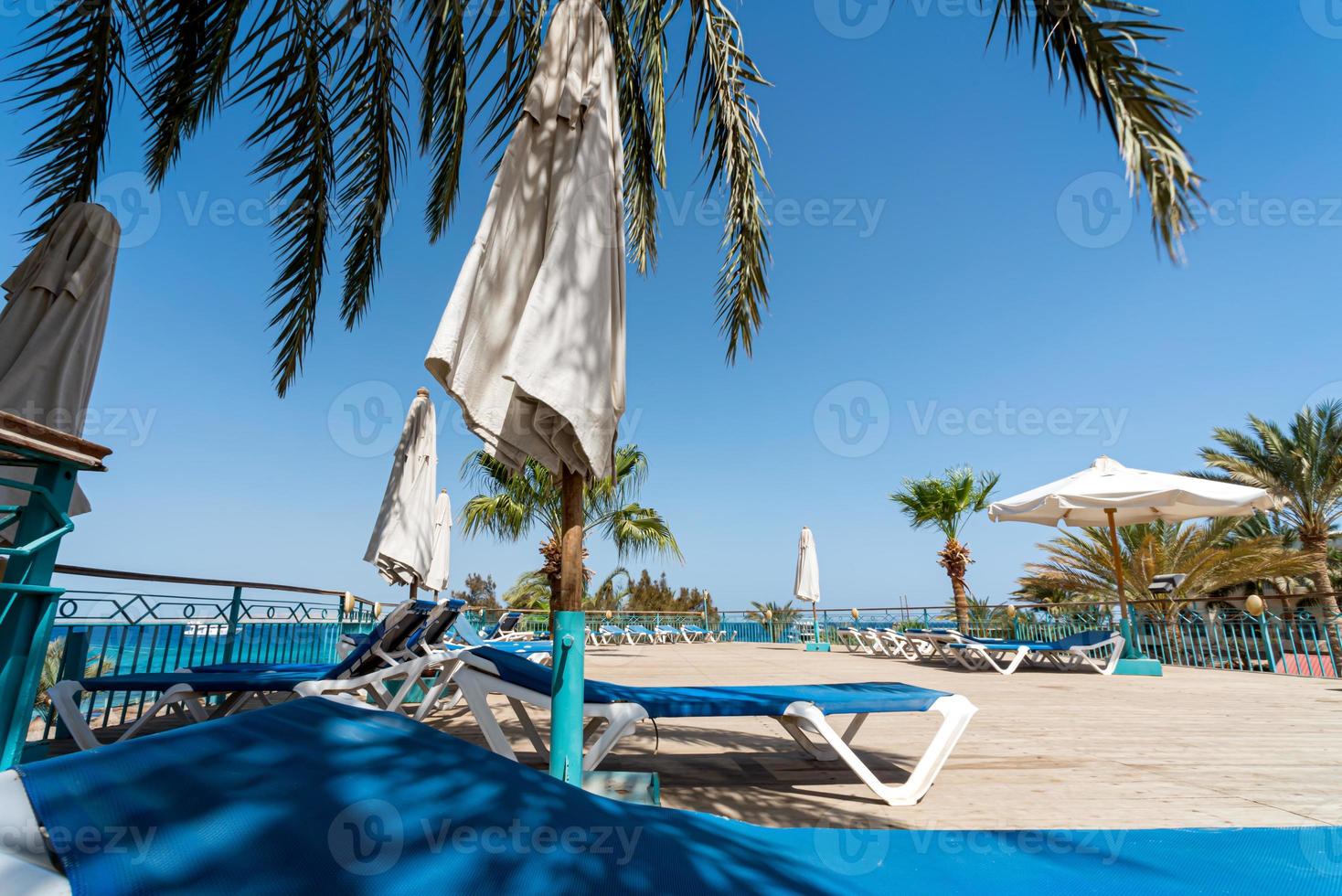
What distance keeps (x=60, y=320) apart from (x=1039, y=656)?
11.8m

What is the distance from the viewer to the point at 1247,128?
718 centimetres

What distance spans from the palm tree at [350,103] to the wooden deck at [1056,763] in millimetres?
3244

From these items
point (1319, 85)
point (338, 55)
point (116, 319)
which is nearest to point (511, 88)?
point (338, 55)

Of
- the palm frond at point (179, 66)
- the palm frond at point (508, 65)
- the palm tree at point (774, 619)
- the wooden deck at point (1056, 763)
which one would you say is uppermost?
the palm frond at point (508, 65)

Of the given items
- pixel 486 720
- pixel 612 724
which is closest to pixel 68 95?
pixel 486 720

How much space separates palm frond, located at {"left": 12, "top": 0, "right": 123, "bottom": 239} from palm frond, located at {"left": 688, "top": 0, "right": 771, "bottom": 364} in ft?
13.7

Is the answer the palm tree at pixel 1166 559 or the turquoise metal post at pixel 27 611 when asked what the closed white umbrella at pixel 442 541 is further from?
the palm tree at pixel 1166 559

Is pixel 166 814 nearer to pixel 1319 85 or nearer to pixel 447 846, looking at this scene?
pixel 447 846

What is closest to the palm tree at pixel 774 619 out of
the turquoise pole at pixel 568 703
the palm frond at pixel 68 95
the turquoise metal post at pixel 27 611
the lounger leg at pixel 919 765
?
the lounger leg at pixel 919 765

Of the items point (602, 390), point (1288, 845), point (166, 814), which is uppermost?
point (602, 390)

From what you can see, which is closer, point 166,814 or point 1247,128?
point 166,814

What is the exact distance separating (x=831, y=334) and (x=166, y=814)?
16.2 m

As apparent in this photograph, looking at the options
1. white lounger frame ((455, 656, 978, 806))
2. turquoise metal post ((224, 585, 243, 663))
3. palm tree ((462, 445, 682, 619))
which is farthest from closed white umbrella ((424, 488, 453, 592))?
white lounger frame ((455, 656, 978, 806))

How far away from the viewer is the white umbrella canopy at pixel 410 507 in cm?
682
